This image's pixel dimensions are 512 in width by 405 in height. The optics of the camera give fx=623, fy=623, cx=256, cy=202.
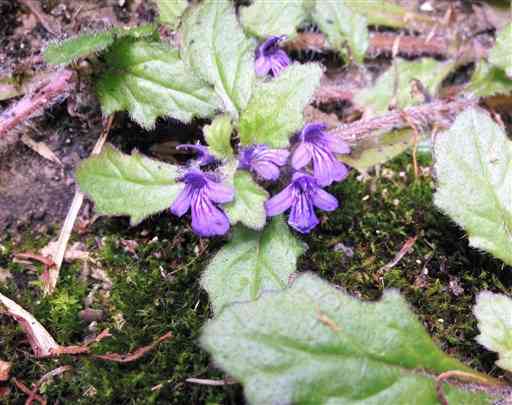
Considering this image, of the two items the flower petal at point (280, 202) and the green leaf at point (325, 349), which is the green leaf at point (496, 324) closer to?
the green leaf at point (325, 349)

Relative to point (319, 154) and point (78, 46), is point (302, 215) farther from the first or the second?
point (78, 46)

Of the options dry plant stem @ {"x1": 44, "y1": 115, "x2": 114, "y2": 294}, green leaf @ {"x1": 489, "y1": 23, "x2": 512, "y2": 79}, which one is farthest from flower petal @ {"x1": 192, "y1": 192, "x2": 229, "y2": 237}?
green leaf @ {"x1": 489, "y1": 23, "x2": 512, "y2": 79}

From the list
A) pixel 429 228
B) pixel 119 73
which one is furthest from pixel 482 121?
pixel 119 73

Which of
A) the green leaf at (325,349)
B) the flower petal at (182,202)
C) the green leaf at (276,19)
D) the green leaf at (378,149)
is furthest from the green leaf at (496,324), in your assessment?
the green leaf at (276,19)

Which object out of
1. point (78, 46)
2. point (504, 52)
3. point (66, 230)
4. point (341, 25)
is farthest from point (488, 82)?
point (66, 230)

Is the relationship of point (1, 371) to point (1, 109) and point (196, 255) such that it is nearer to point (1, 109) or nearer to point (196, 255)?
point (196, 255)

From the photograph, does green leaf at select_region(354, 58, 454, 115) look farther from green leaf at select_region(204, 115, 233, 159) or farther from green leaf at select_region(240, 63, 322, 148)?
green leaf at select_region(204, 115, 233, 159)
